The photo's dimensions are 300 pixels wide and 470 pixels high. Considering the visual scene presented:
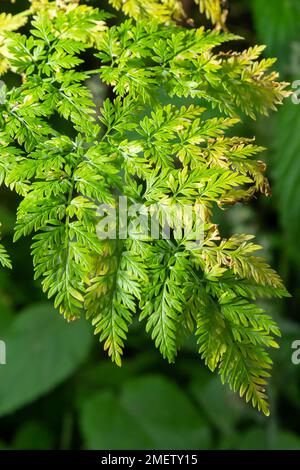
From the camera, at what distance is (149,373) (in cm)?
269

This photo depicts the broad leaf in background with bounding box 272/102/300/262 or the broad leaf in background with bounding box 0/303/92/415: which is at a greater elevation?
the broad leaf in background with bounding box 272/102/300/262

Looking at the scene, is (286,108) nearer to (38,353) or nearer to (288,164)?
(288,164)

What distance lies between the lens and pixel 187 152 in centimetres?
88

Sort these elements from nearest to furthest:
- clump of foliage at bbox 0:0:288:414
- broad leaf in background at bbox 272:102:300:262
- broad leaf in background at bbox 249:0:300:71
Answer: clump of foliage at bbox 0:0:288:414 < broad leaf in background at bbox 249:0:300:71 < broad leaf in background at bbox 272:102:300:262

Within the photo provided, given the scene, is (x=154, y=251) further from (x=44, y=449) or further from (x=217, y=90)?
(x=44, y=449)

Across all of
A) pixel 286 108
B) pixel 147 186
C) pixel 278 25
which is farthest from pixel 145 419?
pixel 147 186

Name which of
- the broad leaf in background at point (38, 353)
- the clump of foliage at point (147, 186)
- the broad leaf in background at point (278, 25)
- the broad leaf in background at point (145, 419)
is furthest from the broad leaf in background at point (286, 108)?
the clump of foliage at point (147, 186)

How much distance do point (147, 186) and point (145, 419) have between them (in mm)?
1758

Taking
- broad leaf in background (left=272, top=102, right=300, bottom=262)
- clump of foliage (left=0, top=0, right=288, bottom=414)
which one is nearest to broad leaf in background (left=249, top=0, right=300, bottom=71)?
broad leaf in background (left=272, top=102, right=300, bottom=262)

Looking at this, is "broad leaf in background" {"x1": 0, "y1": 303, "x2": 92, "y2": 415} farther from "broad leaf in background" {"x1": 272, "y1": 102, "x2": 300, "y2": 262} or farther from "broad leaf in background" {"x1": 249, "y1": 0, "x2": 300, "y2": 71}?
"broad leaf in background" {"x1": 249, "y1": 0, "x2": 300, "y2": 71}

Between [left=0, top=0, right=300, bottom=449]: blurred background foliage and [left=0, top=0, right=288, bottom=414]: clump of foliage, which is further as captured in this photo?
[left=0, top=0, right=300, bottom=449]: blurred background foliage

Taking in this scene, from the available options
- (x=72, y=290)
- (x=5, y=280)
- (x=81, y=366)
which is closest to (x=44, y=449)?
(x=81, y=366)

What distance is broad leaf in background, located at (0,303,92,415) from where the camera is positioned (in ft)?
7.86

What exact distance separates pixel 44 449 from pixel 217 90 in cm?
187
